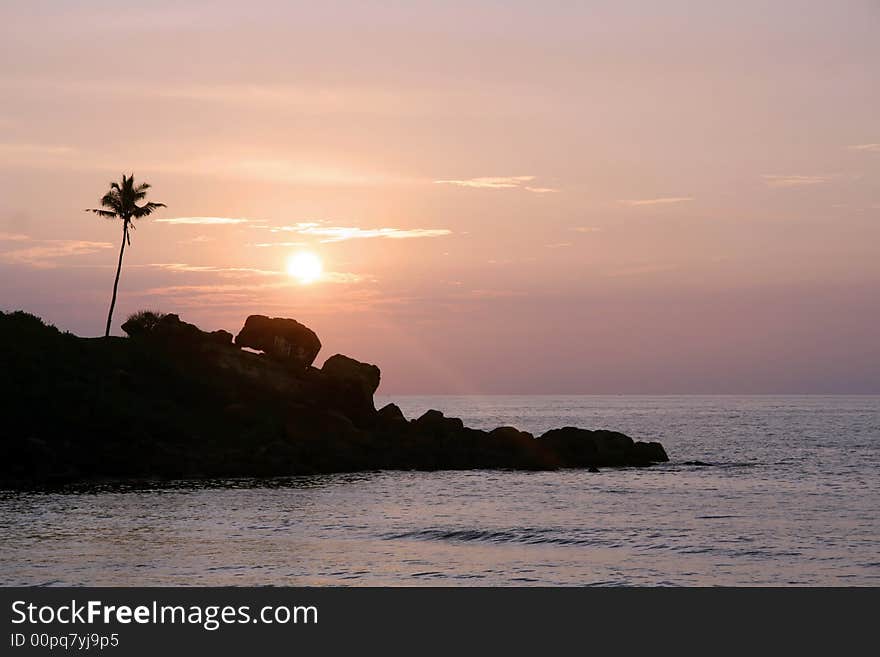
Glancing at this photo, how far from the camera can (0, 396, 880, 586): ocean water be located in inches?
1390

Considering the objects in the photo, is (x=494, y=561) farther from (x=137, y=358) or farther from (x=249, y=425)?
(x=137, y=358)

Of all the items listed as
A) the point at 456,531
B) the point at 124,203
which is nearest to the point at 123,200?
the point at 124,203

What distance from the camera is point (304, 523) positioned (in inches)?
1945

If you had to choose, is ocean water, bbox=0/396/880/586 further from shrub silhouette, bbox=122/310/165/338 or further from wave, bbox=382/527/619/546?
shrub silhouette, bbox=122/310/165/338

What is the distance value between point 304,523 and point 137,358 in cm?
4306

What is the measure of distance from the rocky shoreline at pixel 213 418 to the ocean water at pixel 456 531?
4.91m

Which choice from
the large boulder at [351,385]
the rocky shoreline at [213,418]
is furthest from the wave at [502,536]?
the large boulder at [351,385]

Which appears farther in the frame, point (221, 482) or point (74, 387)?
point (74, 387)

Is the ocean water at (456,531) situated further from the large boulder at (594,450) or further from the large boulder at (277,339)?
the large boulder at (277,339)

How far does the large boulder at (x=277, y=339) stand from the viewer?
93500 millimetres

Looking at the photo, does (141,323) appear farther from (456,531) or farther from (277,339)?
(456,531)

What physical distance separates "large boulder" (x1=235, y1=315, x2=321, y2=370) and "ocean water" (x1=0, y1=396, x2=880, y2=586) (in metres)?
20.9
